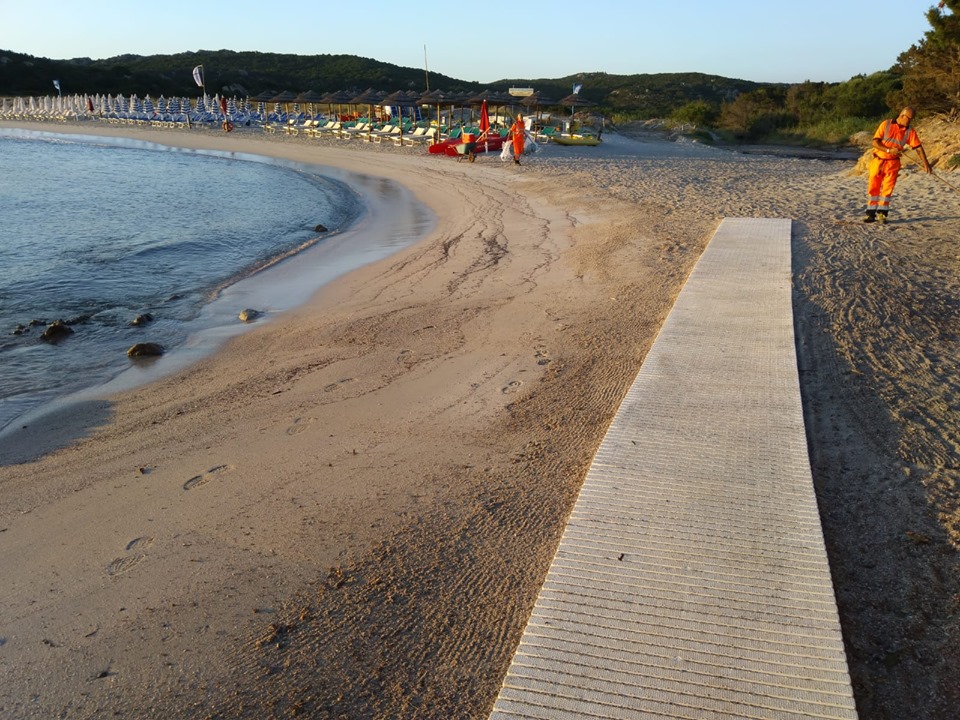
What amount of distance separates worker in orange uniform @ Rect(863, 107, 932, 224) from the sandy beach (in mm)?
1827

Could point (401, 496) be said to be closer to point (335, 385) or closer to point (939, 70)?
point (335, 385)

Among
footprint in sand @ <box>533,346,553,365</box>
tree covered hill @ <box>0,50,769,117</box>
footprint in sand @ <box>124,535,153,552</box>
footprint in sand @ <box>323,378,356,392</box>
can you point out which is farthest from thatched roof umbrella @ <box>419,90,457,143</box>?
tree covered hill @ <box>0,50,769,117</box>

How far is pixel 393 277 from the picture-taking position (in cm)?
982

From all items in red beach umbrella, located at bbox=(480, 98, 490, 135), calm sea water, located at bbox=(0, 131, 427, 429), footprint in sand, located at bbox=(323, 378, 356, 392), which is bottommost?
calm sea water, located at bbox=(0, 131, 427, 429)

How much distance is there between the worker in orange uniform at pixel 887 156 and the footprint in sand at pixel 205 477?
9192 millimetres

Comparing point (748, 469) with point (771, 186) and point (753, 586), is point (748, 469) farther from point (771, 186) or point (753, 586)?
point (771, 186)

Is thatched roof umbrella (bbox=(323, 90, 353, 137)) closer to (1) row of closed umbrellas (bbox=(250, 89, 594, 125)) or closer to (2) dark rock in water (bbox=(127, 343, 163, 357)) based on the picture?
(1) row of closed umbrellas (bbox=(250, 89, 594, 125))

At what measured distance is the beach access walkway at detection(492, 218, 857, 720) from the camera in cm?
231

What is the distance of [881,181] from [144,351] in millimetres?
10000

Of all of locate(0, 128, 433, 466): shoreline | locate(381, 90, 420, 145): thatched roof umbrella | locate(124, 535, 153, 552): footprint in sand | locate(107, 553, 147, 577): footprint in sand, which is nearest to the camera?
locate(107, 553, 147, 577): footprint in sand

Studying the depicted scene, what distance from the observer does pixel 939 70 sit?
2153 cm

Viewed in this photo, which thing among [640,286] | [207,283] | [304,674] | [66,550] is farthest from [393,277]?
[304,674]

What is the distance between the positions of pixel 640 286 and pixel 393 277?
145 inches

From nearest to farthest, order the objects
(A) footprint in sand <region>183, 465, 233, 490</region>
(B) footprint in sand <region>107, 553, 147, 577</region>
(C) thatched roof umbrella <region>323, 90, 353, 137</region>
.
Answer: (B) footprint in sand <region>107, 553, 147, 577</region> → (A) footprint in sand <region>183, 465, 233, 490</region> → (C) thatched roof umbrella <region>323, 90, 353, 137</region>
